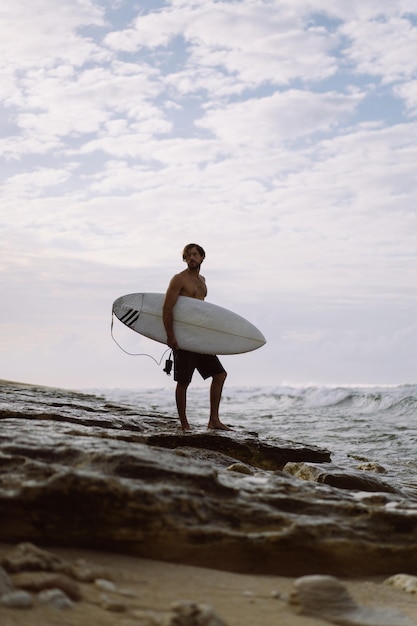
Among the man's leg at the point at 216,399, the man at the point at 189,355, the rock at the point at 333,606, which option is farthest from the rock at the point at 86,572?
the man's leg at the point at 216,399

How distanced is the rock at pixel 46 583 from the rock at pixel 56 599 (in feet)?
0.11

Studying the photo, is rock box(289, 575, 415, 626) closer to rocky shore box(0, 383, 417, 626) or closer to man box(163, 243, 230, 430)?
rocky shore box(0, 383, 417, 626)

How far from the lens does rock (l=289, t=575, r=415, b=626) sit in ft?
8.79

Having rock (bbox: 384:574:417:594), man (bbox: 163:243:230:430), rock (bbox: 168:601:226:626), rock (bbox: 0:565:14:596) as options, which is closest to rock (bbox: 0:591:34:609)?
rock (bbox: 0:565:14:596)

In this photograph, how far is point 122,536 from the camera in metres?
2.98

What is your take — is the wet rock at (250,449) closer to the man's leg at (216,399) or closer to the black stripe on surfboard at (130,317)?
the man's leg at (216,399)

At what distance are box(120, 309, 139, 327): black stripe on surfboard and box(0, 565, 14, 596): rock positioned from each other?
6.50 metres

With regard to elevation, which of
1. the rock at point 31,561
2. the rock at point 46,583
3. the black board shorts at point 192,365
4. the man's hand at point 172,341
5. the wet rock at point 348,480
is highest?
the man's hand at point 172,341

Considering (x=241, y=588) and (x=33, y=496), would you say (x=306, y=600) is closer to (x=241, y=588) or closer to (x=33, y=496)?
(x=241, y=588)

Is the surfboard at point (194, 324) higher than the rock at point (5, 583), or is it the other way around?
the surfboard at point (194, 324)

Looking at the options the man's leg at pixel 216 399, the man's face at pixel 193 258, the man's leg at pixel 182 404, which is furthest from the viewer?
the man's leg at pixel 216 399

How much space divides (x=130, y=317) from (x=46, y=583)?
6.55 meters

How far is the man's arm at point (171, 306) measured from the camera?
7.85m

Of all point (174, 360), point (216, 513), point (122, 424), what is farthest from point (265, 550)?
point (174, 360)
